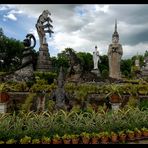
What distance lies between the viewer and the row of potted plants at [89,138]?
7.91 meters

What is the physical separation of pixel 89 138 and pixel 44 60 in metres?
16.9

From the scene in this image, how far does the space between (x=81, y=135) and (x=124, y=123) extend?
4.53 ft

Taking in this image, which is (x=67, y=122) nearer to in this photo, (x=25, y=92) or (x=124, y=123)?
(x=124, y=123)

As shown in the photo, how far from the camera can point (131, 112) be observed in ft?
32.8

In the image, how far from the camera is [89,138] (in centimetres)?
816

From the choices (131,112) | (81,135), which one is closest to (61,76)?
(131,112)

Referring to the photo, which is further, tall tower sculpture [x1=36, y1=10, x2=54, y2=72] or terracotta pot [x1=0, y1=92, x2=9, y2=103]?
tall tower sculpture [x1=36, y1=10, x2=54, y2=72]

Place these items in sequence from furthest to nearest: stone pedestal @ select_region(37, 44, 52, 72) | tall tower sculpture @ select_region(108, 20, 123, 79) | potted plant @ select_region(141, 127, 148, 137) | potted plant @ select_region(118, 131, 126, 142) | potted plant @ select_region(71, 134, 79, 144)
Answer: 1. tall tower sculpture @ select_region(108, 20, 123, 79)
2. stone pedestal @ select_region(37, 44, 52, 72)
3. potted plant @ select_region(141, 127, 148, 137)
4. potted plant @ select_region(118, 131, 126, 142)
5. potted plant @ select_region(71, 134, 79, 144)

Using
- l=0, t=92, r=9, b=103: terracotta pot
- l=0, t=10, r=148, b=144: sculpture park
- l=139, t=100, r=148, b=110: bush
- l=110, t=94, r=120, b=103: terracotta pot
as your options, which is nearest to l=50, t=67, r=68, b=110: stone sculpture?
l=0, t=10, r=148, b=144: sculpture park

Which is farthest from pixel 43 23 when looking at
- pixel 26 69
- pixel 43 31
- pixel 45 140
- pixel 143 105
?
pixel 45 140

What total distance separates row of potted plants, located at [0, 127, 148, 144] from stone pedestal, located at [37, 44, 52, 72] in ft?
50.5

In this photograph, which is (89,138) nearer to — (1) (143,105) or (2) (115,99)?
(2) (115,99)

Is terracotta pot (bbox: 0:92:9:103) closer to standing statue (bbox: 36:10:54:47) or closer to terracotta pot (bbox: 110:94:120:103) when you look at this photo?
terracotta pot (bbox: 110:94:120:103)

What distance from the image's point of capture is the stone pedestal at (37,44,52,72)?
950 inches
